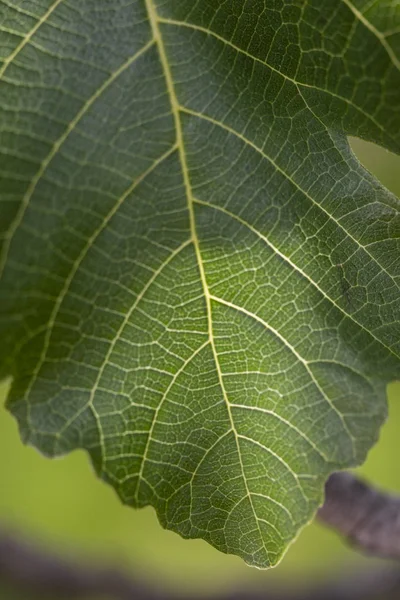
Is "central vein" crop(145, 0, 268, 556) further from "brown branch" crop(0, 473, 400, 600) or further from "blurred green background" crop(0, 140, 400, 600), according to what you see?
"blurred green background" crop(0, 140, 400, 600)

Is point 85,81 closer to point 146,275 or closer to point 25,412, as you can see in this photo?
point 146,275

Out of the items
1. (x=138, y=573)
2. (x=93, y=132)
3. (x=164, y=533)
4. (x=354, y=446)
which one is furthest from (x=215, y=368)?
(x=164, y=533)

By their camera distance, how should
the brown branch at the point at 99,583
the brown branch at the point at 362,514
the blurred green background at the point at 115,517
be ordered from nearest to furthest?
1. the brown branch at the point at 362,514
2. the brown branch at the point at 99,583
3. the blurred green background at the point at 115,517

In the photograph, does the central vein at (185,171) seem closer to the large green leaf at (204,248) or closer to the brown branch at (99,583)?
the large green leaf at (204,248)

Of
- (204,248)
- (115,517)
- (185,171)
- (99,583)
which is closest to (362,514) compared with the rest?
(204,248)

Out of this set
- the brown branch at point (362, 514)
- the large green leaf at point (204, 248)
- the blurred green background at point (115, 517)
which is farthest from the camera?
the blurred green background at point (115, 517)

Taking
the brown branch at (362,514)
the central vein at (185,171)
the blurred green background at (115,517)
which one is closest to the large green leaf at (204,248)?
the central vein at (185,171)

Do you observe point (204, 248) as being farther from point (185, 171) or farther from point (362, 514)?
point (362, 514)
